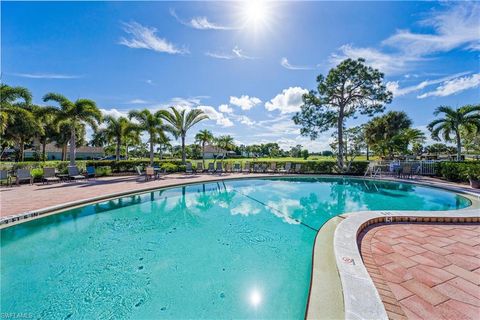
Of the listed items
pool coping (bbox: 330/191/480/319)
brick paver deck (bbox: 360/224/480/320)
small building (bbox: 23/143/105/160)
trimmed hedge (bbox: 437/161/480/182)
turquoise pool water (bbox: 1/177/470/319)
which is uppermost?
small building (bbox: 23/143/105/160)

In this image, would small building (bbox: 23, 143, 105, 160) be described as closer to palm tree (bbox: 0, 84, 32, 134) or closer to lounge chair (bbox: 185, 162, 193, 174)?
palm tree (bbox: 0, 84, 32, 134)

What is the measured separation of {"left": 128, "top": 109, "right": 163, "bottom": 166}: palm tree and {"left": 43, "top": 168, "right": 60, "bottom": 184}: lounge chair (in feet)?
24.7

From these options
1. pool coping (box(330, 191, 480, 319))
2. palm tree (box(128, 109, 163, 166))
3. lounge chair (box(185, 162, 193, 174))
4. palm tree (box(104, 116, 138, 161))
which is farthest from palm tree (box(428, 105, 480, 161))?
palm tree (box(104, 116, 138, 161))

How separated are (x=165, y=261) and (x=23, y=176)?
13.2 meters

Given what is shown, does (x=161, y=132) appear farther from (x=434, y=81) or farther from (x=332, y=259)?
(x=434, y=81)

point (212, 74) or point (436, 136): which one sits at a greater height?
point (212, 74)

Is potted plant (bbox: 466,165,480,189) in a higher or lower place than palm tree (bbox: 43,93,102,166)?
lower

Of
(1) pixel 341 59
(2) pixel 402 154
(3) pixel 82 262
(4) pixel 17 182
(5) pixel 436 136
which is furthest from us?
(2) pixel 402 154

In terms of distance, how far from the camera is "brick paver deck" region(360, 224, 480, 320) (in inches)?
85.0

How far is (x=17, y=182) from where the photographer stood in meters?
11.3

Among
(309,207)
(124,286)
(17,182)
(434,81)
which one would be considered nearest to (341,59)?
(434,81)

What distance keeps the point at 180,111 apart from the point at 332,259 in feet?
66.2

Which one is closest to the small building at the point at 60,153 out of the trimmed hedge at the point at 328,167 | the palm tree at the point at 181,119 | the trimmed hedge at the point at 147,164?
the trimmed hedge at the point at 147,164

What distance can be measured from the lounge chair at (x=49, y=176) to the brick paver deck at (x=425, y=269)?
1611cm
